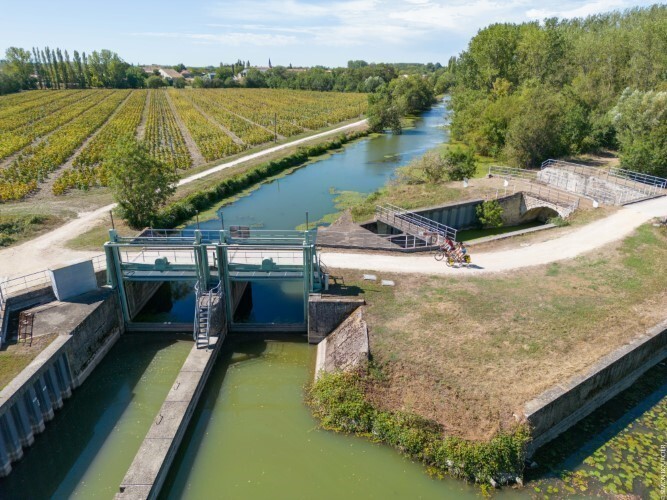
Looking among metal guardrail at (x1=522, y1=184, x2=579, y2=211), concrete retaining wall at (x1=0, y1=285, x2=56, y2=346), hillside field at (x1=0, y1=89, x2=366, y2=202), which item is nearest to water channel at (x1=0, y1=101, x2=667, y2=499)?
concrete retaining wall at (x1=0, y1=285, x2=56, y2=346)

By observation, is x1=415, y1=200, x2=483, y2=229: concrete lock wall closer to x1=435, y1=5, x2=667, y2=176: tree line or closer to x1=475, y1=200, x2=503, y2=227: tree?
x1=475, y1=200, x2=503, y2=227: tree

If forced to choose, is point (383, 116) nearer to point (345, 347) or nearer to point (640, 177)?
point (640, 177)

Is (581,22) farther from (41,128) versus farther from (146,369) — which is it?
(146,369)

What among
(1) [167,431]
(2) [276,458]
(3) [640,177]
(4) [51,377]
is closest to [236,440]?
(2) [276,458]

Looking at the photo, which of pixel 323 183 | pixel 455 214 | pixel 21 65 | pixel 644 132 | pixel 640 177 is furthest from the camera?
pixel 21 65

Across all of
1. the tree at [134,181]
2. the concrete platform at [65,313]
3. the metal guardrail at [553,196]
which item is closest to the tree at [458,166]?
the metal guardrail at [553,196]

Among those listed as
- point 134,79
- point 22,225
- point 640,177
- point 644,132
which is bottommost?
point 22,225
